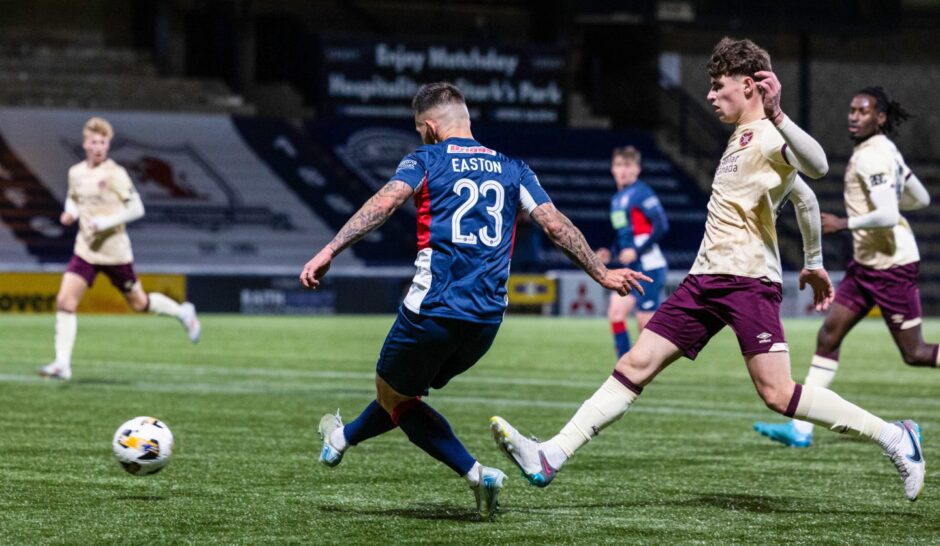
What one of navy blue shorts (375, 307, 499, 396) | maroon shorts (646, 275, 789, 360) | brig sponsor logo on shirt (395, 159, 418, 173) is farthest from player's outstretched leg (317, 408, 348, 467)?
maroon shorts (646, 275, 789, 360)

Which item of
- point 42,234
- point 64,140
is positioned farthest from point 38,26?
point 42,234

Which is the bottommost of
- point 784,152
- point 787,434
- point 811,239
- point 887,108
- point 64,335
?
point 64,335

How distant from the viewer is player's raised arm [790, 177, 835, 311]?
22.7 ft

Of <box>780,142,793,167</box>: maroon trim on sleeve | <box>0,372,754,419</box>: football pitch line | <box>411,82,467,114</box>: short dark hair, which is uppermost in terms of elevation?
<box>411,82,467,114</box>: short dark hair

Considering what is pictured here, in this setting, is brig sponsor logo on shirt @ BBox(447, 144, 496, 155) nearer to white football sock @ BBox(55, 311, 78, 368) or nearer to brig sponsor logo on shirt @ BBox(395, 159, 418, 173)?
brig sponsor logo on shirt @ BBox(395, 159, 418, 173)

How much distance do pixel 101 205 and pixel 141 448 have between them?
675 cm

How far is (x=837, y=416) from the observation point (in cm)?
652

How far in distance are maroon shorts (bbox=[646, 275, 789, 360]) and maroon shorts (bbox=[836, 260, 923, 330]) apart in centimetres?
314

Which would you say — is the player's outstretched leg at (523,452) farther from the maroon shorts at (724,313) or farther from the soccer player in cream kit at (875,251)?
the soccer player in cream kit at (875,251)

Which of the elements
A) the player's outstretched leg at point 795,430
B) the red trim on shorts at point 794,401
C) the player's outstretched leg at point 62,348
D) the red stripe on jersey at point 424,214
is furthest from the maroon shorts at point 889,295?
the player's outstretched leg at point 62,348

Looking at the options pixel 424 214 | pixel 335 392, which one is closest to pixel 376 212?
pixel 424 214

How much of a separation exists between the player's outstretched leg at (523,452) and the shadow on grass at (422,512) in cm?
28

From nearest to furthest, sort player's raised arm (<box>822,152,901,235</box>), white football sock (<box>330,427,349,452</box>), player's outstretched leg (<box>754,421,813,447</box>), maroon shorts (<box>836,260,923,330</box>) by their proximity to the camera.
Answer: white football sock (<box>330,427,349,452</box>), player's raised arm (<box>822,152,901,235</box>), player's outstretched leg (<box>754,421,813,447</box>), maroon shorts (<box>836,260,923,330</box>)

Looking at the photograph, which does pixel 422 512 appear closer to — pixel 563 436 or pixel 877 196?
pixel 563 436
